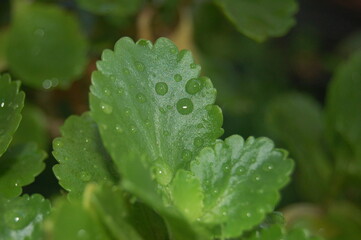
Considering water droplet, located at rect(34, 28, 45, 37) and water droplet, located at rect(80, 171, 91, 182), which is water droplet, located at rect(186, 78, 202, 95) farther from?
water droplet, located at rect(34, 28, 45, 37)

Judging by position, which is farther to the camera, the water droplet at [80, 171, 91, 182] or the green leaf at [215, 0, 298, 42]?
the green leaf at [215, 0, 298, 42]

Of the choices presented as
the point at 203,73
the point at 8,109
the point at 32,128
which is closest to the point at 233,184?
the point at 8,109


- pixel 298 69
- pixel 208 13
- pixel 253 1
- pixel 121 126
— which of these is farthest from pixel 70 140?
pixel 298 69

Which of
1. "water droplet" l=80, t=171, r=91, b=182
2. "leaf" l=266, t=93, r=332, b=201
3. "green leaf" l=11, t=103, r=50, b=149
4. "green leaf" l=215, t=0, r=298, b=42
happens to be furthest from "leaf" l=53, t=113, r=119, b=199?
"leaf" l=266, t=93, r=332, b=201

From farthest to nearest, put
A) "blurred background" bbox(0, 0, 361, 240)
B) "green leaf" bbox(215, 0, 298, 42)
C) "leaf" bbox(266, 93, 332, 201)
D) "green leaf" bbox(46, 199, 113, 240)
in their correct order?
1. "leaf" bbox(266, 93, 332, 201)
2. "blurred background" bbox(0, 0, 361, 240)
3. "green leaf" bbox(215, 0, 298, 42)
4. "green leaf" bbox(46, 199, 113, 240)

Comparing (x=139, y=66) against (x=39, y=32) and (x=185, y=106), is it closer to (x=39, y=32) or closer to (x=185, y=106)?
(x=185, y=106)

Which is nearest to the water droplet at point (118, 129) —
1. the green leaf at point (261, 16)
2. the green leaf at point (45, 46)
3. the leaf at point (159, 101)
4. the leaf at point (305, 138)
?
the leaf at point (159, 101)

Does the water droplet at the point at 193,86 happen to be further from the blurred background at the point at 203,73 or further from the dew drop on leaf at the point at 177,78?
the blurred background at the point at 203,73
